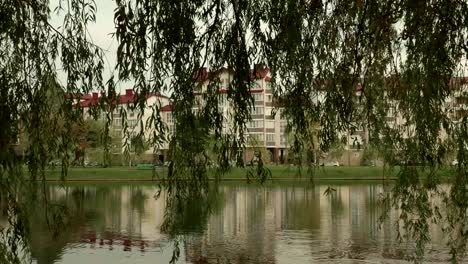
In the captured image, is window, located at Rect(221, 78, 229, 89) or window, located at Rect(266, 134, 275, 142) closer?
window, located at Rect(221, 78, 229, 89)

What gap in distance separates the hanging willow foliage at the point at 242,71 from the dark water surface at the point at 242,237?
5.33 feet

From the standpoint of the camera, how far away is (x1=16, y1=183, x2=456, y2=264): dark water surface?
11711mm

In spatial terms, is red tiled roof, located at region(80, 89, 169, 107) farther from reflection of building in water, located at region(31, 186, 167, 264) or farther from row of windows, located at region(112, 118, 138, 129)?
reflection of building in water, located at region(31, 186, 167, 264)

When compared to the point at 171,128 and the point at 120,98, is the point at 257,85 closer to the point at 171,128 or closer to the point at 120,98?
the point at 171,128

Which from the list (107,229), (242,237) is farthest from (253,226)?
(107,229)

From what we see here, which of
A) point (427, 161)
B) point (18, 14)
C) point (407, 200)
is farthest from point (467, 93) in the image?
point (18, 14)

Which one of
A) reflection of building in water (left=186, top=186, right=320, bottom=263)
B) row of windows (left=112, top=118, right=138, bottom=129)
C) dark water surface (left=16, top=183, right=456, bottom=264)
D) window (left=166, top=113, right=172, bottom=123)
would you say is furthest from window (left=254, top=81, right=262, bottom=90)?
reflection of building in water (left=186, top=186, right=320, bottom=263)

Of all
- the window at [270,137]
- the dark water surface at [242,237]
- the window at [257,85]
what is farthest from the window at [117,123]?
the window at [270,137]

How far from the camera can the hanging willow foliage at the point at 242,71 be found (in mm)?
3387

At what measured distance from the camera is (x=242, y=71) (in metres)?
3.44

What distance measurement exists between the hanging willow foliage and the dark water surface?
5.33ft

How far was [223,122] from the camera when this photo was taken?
350 cm

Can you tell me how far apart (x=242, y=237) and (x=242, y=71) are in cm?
1116

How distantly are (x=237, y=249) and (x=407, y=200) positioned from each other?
7.52 meters
